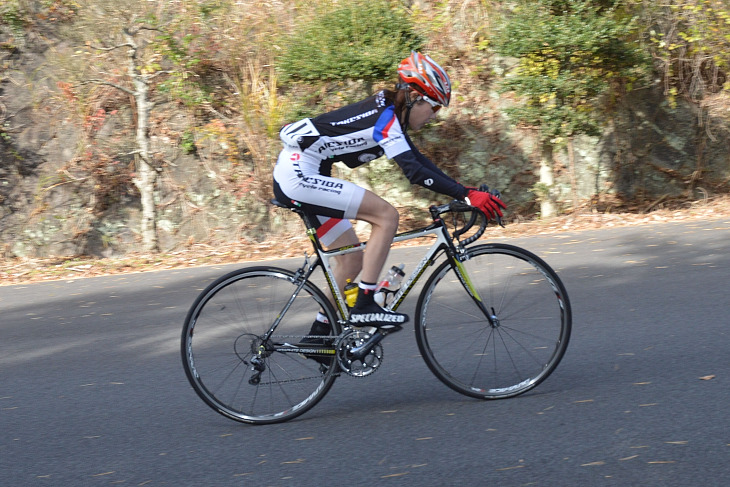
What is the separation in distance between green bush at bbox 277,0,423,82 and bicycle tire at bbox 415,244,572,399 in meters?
7.42

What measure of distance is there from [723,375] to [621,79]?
9.33 meters

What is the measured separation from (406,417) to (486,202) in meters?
1.28

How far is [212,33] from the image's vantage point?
14.0 meters

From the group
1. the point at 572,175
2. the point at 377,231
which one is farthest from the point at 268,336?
the point at 572,175

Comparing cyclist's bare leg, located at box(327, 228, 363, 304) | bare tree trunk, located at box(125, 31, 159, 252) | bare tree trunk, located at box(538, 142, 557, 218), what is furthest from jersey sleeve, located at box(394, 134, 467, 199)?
bare tree trunk, located at box(125, 31, 159, 252)

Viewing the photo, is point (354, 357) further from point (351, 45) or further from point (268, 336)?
point (351, 45)

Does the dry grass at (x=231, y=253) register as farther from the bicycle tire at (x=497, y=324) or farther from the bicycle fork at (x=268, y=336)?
the bicycle tire at (x=497, y=324)

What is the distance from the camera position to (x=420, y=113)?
184 inches

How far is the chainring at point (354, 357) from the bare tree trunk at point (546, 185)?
30.1 ft

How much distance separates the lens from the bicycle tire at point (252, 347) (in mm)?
4676

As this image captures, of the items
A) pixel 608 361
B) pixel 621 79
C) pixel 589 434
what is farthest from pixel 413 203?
pixel 589 434

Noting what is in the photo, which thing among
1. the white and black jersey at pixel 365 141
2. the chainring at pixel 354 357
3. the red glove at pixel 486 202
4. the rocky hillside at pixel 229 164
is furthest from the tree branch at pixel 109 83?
the red glove at pixel 486 202

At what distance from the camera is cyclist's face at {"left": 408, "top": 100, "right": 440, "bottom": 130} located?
183 inches

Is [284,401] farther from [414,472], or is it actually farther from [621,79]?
[621,79]
